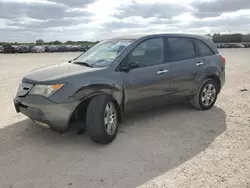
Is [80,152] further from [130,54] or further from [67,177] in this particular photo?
[130,54]

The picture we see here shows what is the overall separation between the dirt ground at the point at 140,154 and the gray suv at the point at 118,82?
0.37 m

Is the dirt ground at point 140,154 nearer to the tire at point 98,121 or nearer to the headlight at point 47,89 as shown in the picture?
the tire at point 98,121

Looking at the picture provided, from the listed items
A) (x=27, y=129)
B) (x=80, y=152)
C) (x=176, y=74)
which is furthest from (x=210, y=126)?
(x=27, y=129)

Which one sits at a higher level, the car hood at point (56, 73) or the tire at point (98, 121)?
the car hood at point (56, 73)

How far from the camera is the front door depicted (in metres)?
5.09

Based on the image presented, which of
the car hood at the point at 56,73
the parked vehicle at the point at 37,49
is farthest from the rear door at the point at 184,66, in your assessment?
the parked vehicle at the point at 37,49

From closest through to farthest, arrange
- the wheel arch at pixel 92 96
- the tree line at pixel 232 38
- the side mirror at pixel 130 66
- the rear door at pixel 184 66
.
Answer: the wheel arch at pixel 92 96 < the side mirror at pixel 130 66 < the rear door at pixel 184 66 < the tree line at pixel 232 38

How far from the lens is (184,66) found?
19.5 ft

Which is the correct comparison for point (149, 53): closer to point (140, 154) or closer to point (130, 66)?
point (130, 66)

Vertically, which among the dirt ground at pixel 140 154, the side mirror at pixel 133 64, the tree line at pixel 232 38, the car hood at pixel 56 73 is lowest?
the dirt ground at pixel 140 154

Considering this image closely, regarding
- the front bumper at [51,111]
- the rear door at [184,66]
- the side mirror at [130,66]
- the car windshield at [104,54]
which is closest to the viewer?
the front bumper at [51,111]

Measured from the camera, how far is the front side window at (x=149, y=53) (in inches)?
209

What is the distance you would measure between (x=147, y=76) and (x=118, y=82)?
67cm

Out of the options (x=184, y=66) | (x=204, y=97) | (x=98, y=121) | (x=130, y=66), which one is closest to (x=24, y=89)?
(x=98, y=121)
